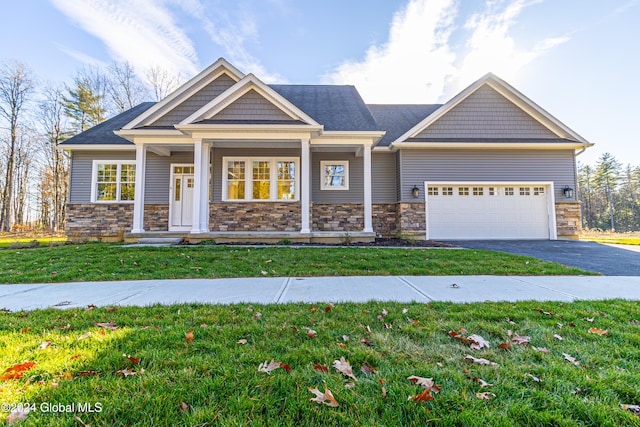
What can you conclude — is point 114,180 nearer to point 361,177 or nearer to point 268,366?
point 361,177

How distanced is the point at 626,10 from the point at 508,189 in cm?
611

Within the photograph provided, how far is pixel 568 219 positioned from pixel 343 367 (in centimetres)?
1288

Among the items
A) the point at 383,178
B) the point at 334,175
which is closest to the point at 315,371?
the point at 334,175

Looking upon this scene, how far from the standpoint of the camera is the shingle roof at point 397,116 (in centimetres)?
1152

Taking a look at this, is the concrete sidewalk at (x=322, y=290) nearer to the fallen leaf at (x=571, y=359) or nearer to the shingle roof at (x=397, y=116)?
the fallen leaf at (x=571, y=359)

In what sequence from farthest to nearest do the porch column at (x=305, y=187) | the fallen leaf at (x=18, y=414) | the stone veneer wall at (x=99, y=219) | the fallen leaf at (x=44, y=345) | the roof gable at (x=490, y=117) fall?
the roof gable at (x=490, y=117)
the stone veneer wall at (x=99, y=219)
the porch column at (x=305, y=187)
the fallen leaf at (x=44, y=345)
the fallen leaf at (x=18, y=414)

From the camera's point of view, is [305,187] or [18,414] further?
[305,187]

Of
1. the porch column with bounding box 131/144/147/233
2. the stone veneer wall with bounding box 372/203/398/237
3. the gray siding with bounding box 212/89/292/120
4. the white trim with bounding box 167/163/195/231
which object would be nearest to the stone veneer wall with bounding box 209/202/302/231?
the white trim with bounding box 167/163/195/231

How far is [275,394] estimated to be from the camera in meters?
1.48

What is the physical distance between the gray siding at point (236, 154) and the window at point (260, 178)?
15 cm

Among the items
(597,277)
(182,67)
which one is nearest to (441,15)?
(597,277)

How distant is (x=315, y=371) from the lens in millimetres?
1688

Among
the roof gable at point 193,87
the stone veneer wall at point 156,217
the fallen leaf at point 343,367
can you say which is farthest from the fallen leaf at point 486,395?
the stone veneer wall at point 156,217

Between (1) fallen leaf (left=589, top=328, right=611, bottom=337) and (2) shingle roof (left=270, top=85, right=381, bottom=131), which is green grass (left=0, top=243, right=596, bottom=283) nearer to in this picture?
(1) fallen leaf (left=589, top=328, right=611, bottom=337)
